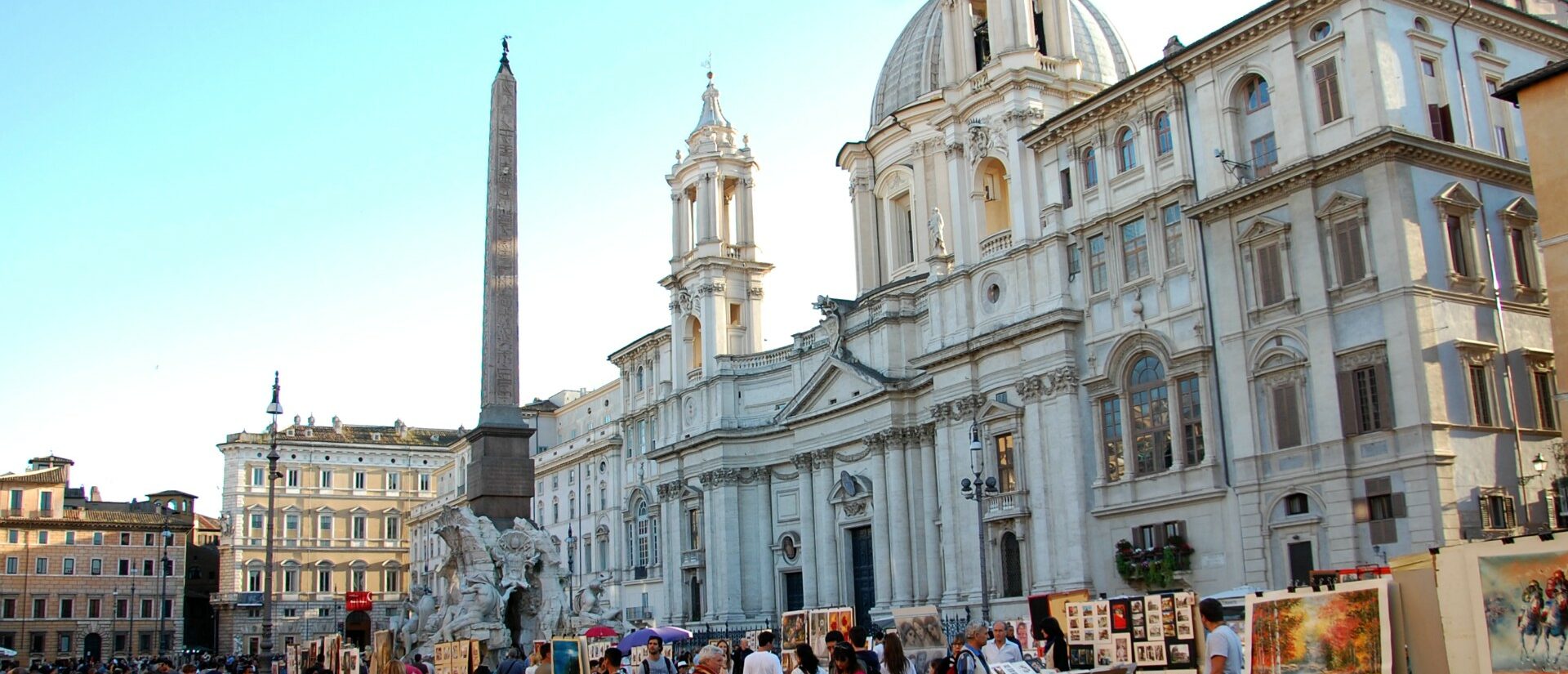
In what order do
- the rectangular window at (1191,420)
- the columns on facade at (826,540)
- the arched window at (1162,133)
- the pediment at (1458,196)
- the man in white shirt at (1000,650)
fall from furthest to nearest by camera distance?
the columns on facade at (826,540), the arched window at (1162,133), the rectangular window at (1191,420), the pediment at (1458,196), the man in white shirt at (1000,650)

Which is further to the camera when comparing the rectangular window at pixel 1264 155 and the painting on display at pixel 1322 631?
the rectangular window at pixel 1264 155

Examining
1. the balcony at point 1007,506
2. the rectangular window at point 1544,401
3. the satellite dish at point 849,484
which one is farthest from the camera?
the satellite dish at point 849,484

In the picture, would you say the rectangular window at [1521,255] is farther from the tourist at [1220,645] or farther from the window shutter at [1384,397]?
the tourist at [1220,645]

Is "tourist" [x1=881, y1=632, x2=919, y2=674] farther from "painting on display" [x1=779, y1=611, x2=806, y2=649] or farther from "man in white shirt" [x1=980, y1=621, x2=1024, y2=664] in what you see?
"painting on display" [x1=779, y1=611, x2=806, y2=649]

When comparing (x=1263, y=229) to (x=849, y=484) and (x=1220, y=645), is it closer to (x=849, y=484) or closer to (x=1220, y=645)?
(x=849, y=484)

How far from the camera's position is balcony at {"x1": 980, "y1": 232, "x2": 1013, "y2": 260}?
41625mm

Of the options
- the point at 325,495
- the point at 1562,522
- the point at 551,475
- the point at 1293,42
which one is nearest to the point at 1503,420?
→ the point at 1562,522

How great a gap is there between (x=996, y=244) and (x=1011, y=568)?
951 centimetres

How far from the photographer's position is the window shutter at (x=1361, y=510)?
98.1ft

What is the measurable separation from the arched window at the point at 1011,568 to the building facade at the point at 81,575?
52406 mm

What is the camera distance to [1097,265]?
1499 inches

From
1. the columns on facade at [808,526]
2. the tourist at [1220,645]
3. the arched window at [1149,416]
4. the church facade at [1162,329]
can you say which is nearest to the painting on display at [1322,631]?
the tourist at [1220,645]

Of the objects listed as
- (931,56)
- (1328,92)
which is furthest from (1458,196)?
(931,56)

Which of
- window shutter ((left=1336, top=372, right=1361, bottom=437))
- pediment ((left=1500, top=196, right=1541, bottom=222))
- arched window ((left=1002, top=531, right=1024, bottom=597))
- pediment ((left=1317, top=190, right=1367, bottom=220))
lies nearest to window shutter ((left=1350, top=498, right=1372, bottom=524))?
window shutter ((left=1336, top=372, right=1361, bottom=437))
